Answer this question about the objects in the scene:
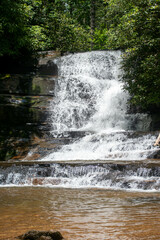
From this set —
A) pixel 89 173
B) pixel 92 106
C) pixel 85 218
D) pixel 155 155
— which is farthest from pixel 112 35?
pixel 85 218

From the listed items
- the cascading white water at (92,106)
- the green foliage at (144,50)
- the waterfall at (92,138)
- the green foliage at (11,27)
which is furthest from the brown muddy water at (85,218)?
the green foliage at (11,27)

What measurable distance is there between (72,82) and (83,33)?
907 cm

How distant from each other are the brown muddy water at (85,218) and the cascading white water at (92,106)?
7.45 metres

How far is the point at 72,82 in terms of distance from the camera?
18938 millimetres

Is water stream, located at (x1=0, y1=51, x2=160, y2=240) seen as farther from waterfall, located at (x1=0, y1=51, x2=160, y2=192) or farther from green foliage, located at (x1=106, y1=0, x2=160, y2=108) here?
green foliage, located at (x1=106, y1=0, x2=160, y2=108)

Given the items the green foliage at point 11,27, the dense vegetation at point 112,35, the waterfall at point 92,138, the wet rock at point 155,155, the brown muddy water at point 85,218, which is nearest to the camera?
the brown muddy water at point 85,218

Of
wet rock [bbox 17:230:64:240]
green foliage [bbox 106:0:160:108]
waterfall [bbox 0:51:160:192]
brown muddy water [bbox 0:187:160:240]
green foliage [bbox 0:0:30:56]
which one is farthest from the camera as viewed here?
green foliage [bbox 0:0:30:56]

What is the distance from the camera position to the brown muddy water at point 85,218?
3.14 metres

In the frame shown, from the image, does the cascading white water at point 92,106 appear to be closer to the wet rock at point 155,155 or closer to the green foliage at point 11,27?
the wet rock at point 155,155

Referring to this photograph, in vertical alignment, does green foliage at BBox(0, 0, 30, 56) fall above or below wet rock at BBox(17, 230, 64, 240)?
above

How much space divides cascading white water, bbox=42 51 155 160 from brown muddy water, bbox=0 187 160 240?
745cm

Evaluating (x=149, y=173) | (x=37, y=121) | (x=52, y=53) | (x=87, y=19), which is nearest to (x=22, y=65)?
(x=52, y=53)

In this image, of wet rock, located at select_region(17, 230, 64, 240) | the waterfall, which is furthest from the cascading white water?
wet rock, located at select_region(17, 230, 64, 240)

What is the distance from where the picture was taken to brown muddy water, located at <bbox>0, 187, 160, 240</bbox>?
3143 millimetres
